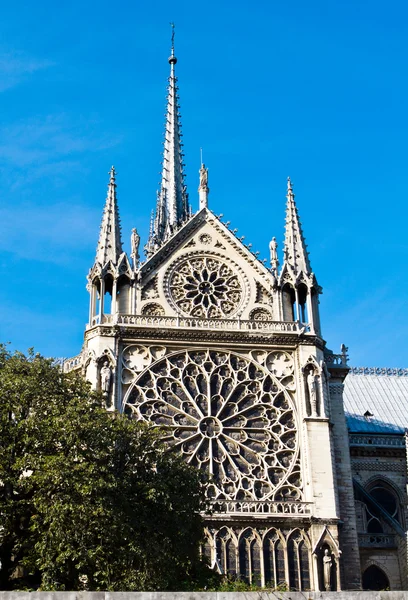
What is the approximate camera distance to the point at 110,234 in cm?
4234

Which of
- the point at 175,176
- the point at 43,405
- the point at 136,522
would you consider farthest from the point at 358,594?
the point at 175,176

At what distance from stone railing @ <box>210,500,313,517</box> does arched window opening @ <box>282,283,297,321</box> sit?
7.69 metres

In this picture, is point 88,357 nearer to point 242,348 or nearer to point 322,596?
point 242,348

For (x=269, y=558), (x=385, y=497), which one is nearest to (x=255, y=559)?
(x=269, y=558)

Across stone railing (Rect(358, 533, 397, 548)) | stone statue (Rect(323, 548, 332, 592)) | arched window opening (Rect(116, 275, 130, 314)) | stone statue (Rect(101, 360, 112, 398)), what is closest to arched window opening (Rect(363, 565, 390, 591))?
stone railing (Rect(358, 533, 397, 548))

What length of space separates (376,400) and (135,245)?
17765 mm

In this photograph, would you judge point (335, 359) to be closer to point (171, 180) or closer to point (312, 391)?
point (312, 391)

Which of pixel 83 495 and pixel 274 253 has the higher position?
pixel 274 253

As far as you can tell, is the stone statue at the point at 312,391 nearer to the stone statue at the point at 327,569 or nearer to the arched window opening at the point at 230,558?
the stone statue at the point at 327,569

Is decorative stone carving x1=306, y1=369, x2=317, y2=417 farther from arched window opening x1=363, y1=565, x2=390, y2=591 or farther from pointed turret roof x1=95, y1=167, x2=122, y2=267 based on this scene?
pointed turret roof x1=95, y1=167, x2=122, y2=267

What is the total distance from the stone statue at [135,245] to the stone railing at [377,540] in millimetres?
14166

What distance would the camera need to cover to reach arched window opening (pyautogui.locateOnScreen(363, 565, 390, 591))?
4162 centimetres

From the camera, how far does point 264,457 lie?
38.5 meters

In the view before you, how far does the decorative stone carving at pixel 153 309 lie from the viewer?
4103 centimetres
